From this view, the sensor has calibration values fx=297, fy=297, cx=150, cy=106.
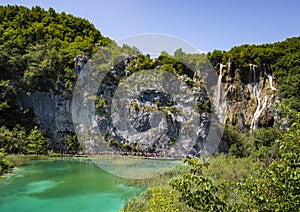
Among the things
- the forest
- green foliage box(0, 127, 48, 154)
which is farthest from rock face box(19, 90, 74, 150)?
green foliage box(0, 127, 48, 154)

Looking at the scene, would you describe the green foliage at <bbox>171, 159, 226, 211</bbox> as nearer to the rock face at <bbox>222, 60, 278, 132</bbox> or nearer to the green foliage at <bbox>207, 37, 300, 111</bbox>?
the rock face at <bbox>222, 60, 278, 132</bbox>

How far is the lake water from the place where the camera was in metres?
9.93

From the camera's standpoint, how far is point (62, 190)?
1215cm

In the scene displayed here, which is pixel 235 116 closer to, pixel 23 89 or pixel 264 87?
pixel 264 87

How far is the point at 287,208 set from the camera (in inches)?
112

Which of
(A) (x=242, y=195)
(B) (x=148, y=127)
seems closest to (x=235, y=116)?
(B) (x=148, y=127)

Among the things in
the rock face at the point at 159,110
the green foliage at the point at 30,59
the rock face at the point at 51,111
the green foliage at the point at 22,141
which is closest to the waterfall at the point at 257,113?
the rock face at the point at 159,110

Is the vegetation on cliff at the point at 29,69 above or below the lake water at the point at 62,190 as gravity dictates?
above

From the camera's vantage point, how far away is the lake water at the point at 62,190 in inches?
391

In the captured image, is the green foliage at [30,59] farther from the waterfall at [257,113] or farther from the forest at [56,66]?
the waterfall at [257,113]

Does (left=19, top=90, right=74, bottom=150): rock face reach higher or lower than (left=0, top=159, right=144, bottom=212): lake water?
higher

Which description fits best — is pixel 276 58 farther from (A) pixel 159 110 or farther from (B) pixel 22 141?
(B) pixel 22 141

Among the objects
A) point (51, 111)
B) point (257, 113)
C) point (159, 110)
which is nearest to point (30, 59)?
point (51, 111)

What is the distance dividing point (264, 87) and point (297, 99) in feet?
12.8
